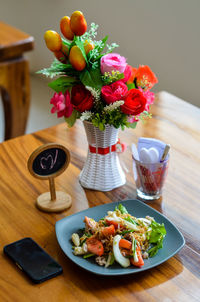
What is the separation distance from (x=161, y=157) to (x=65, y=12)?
2.66m

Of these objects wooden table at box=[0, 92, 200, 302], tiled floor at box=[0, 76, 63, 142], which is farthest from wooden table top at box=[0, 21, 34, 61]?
tiled floor at box=[0, 76, 63, 142]

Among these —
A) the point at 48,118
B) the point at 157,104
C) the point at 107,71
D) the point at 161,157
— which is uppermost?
the point at 107,71

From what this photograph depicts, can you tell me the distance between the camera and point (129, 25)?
3123mm

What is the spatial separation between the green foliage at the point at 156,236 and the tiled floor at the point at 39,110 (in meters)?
2.37

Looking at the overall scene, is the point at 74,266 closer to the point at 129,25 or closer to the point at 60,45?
the point at 60,45

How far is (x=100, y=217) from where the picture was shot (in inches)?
49.6

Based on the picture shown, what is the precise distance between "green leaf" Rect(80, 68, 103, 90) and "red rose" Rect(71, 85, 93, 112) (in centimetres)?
3

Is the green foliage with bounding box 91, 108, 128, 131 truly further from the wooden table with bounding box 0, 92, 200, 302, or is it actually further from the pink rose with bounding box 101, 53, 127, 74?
the wooden table with bounding box 0, 92, 200, 302

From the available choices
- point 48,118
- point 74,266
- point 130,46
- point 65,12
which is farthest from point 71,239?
point 65,12

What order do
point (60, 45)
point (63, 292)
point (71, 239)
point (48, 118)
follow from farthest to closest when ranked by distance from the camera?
point (48, 118) < point (60, 45) < point (71, 239) < point (63, 292)

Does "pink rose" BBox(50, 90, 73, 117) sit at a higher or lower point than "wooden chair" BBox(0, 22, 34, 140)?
higher

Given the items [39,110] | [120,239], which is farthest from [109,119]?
[39,110]

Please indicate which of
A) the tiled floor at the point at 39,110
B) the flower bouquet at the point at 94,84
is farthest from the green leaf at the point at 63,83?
the tiled floor at the point at 39,110

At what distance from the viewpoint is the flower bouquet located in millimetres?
1243
